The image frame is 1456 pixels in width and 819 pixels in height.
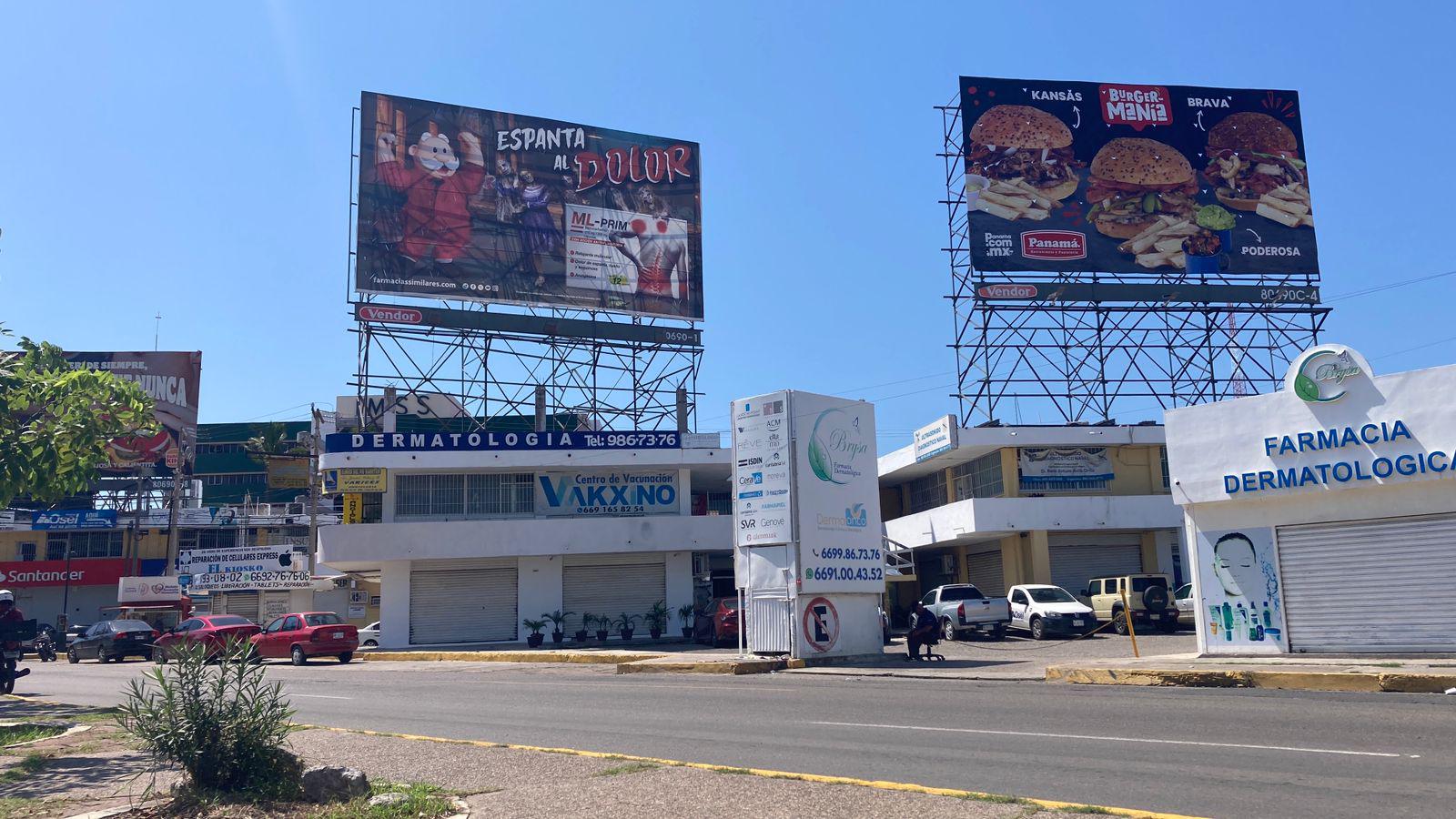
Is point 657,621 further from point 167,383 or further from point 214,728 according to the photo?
point 167,383

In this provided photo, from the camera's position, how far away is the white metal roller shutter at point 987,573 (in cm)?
4034

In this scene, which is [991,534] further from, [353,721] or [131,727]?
[131,727]

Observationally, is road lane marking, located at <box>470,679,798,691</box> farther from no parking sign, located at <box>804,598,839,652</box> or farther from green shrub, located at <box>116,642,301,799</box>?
green shrub, located at <box>116,642,301,799</box>

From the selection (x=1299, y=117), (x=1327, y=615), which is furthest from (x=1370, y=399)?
(x=1299, y=117)

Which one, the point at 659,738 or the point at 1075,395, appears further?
the point at 1075,395

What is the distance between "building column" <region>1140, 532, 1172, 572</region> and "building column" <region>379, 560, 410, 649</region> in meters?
26.2

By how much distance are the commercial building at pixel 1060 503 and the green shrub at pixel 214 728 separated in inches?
1147

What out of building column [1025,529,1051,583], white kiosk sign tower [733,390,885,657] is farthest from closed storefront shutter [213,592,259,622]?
building column [1025,529,1051,583]

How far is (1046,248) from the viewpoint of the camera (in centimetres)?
4231

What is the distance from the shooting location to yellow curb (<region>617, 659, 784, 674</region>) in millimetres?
23344

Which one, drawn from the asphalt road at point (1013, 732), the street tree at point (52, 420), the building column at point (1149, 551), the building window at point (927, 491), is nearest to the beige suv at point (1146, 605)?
the building column at point (1149, 551)

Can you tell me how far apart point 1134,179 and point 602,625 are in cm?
2666

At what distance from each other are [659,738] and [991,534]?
91.1ft

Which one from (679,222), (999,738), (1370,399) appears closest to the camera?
(999,738)
